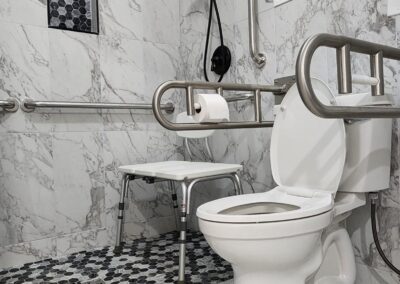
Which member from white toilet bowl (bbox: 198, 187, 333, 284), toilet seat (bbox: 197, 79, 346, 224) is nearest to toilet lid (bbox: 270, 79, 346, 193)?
toilet seat (bbox: 197, 79, 346, 224)

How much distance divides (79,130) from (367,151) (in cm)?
136

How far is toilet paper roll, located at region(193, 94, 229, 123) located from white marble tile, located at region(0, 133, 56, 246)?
983mm

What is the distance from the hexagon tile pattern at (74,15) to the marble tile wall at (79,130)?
36mm

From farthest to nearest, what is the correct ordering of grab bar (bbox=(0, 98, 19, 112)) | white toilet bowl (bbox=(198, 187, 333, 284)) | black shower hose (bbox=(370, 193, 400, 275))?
grab bar (bbox=(0, 98, 19, 112)), black shower hose (bbox=(370, 193, 400, 275)), white toilet bowl (bbox=(198, 187, 333, 284))

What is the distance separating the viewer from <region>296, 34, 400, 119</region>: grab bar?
2.37ft

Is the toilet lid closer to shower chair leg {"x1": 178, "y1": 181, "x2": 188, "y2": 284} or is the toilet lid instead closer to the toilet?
the toilet

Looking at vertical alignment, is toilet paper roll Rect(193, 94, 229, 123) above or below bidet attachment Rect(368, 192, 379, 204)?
above

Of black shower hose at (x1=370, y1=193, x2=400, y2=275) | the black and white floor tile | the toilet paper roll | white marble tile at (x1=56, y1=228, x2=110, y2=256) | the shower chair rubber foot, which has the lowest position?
the black and white floor tile

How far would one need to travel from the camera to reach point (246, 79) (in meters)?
1.76

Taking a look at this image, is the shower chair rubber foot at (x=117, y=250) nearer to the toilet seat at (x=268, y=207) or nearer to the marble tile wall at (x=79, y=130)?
the marble tile wall at (x=79, y=130)

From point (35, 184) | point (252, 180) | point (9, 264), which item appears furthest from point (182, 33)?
point (9, 264)

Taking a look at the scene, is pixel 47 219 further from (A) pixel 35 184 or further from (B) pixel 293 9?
(B) pixel 293 9

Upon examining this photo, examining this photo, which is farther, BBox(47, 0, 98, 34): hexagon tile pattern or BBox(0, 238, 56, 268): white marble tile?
BBox(47, 0, 98, 34): hexagon tile pattern

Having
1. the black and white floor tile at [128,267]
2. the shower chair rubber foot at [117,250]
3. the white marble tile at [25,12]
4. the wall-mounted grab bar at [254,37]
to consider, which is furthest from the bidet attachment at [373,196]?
the white marble tile at [25,12]
